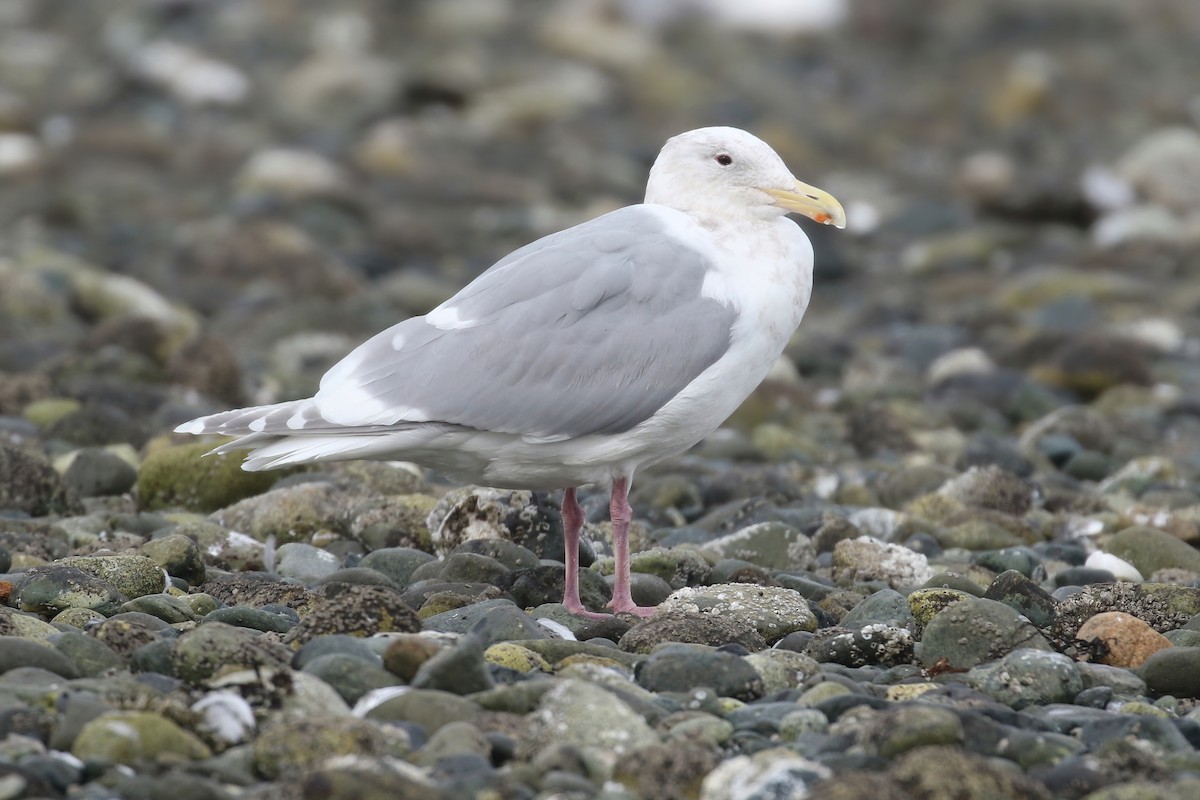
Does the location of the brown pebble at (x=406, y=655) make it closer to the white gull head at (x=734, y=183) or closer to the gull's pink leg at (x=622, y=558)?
the gull's pink leg at (x=622, y=558)

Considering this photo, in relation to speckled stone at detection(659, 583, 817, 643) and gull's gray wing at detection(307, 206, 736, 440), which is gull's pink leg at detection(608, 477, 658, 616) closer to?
speckled stone at detection(659, 583, 817, 643)

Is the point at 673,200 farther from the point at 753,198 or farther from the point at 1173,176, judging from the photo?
the point at 1173,176

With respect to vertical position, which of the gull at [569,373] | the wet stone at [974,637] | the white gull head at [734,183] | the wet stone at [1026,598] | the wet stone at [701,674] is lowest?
the wet stone at [701,674]

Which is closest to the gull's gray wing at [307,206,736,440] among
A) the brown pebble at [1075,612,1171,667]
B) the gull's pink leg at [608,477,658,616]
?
the gull's pink leg at [608,477,658,616]

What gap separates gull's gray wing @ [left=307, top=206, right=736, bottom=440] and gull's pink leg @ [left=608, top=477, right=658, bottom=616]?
1.16 ft

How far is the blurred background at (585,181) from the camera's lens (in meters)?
11.0

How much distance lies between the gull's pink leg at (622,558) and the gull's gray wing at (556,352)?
35 cm

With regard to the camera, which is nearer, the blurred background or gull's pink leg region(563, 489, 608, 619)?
gull's pink leg region(563, 489, 608, 619)

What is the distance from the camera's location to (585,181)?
1722 centimetres

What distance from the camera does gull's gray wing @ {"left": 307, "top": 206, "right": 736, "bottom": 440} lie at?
6.11m

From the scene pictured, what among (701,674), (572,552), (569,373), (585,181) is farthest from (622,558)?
(585,181)

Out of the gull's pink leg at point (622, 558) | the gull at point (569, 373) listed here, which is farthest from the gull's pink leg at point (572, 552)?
the gull's pink leg at point (622, 558)

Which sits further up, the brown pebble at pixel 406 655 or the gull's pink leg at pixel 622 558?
the gull's pink leg at pixel 622 558

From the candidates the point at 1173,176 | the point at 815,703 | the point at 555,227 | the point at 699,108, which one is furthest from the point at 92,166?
the point at 815,703
